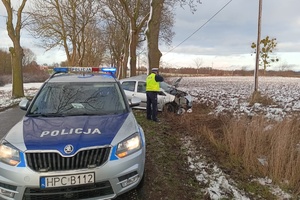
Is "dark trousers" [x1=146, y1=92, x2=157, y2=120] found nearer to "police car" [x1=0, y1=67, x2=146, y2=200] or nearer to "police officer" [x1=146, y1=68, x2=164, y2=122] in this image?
"police officer" [x1=146, y1=68, x2=164, y2=122]

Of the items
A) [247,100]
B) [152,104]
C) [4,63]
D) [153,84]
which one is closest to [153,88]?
[153,84]

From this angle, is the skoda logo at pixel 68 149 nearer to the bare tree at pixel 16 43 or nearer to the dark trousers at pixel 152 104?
the dark trousers at pixel 152 104

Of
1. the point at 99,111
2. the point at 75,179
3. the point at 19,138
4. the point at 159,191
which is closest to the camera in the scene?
the point at 75,179

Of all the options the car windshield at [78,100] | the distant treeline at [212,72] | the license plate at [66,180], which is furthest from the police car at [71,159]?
the distant treeline at [212,72]

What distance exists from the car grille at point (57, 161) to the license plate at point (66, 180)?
3.5 inches

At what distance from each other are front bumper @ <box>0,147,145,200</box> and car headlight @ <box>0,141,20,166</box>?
59 millimetres

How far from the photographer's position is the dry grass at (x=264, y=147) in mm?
4098

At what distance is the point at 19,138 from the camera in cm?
311

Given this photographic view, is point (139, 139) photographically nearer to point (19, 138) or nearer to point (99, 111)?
point (99, 111)

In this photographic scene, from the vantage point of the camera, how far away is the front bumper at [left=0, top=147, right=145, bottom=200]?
2811 millimetres

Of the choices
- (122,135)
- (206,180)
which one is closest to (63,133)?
(122,135)

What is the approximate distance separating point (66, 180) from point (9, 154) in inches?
Result: 31.9

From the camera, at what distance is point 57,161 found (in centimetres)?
283

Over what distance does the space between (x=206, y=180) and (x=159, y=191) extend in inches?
37.1
